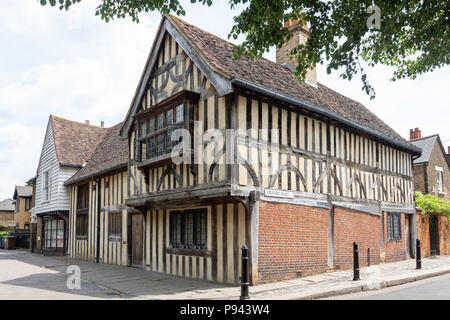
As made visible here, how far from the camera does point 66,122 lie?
24.0 m

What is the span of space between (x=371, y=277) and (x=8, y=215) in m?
54.3

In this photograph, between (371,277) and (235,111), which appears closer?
(235,111)

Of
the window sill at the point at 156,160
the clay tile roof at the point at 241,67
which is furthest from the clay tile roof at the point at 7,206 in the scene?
the clay tile roof at the point at 241,67

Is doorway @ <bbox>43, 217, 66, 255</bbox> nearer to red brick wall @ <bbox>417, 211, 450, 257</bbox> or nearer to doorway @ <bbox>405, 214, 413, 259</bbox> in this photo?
doorway @ <bbox>405, 214, 413, 259</bbox>

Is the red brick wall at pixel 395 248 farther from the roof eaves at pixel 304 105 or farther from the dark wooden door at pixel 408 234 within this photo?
the roof eaves at pixel 304 105

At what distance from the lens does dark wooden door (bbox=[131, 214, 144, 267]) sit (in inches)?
571

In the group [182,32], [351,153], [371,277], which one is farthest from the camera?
[351,153]

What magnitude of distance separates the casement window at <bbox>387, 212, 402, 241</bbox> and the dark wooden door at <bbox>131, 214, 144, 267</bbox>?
958 cm

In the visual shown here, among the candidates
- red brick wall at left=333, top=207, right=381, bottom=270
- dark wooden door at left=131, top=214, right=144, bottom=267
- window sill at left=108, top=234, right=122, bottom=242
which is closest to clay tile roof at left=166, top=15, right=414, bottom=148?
red brick wall at left=333, top=207, right=381, bottom=270

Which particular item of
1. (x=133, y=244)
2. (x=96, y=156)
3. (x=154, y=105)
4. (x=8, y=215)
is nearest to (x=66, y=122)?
(x=96, y=156)

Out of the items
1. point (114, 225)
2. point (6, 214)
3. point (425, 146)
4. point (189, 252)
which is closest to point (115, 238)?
point (114, 225)

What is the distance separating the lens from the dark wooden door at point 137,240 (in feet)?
47.6
